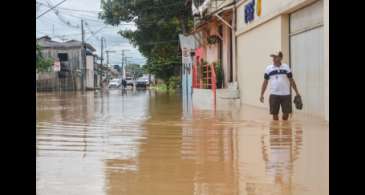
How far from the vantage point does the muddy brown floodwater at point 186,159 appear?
230 inches

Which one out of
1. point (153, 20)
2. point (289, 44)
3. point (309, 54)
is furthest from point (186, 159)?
point (153, 20)

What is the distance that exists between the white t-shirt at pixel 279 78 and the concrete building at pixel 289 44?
0.84m

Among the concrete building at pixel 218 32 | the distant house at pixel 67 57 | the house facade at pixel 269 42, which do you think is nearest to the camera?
the house facade at pixel 269 42

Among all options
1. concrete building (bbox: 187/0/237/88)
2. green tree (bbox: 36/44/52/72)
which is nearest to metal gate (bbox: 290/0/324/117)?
concrete building (bbox: 187/0/237/88)

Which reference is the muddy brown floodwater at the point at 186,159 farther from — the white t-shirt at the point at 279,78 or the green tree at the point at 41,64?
the green tree at the point at 41,64

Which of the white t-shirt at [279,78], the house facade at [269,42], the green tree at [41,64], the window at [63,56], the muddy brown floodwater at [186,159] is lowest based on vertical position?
the muddy brown floodwater at [186,159]

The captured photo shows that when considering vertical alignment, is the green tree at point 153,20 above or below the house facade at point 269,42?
above

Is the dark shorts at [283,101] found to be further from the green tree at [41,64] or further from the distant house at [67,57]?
the distant house at [67,57]

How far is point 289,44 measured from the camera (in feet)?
54.8

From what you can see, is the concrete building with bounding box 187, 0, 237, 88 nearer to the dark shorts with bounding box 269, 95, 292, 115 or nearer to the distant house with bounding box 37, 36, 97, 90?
the dark shorts with bounding box 269, 95, 292, 115

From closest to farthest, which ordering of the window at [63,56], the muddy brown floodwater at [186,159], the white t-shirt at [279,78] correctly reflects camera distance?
1. the muddy brown floodwater at [186,159]
2. the white t-shirt at [279,78]
3. the window at [63,56]

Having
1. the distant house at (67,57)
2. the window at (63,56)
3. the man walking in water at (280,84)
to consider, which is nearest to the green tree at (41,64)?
the distant house at (67,57)

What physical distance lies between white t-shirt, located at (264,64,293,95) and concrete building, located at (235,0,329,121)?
2.74ft

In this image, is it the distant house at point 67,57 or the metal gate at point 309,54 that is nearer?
the metal gate at point 309,54
